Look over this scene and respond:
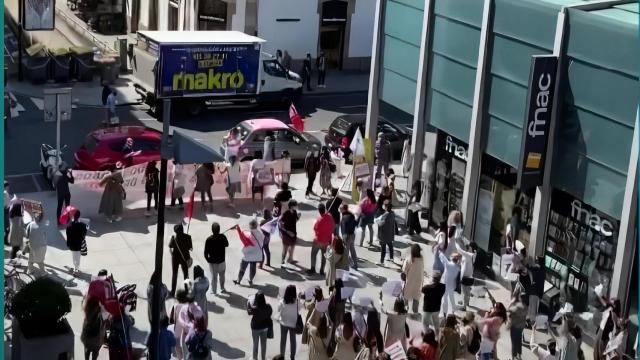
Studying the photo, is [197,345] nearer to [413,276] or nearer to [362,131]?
[413,276]

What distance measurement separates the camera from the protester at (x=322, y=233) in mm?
19422

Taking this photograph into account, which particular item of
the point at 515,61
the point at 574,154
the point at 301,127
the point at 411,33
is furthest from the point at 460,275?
the point at 301,127

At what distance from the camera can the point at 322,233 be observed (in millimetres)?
19578

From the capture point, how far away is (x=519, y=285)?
17453 millimetres

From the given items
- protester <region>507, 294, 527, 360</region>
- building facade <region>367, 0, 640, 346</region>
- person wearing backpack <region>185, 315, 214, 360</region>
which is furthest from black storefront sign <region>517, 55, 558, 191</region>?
person wearing backpack <region>185, 315, 214, 360</region>

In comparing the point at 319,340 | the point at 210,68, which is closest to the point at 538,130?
the point at 319,340

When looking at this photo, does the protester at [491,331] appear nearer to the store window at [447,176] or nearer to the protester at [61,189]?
the store window at [447,176]

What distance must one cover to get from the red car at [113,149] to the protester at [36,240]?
637cm

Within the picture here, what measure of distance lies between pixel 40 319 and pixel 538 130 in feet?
30.1

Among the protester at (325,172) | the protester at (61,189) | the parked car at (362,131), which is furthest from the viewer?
the parked car at (362,131)

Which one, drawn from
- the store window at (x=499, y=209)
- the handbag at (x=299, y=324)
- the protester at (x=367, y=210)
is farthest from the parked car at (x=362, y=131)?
the handbag at (x=299, y=324)

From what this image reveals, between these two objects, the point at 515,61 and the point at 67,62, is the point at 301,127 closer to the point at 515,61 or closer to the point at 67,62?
the point at 515,61

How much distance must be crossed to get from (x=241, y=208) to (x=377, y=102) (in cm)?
421

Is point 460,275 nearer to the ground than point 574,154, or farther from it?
nearer to the ground
